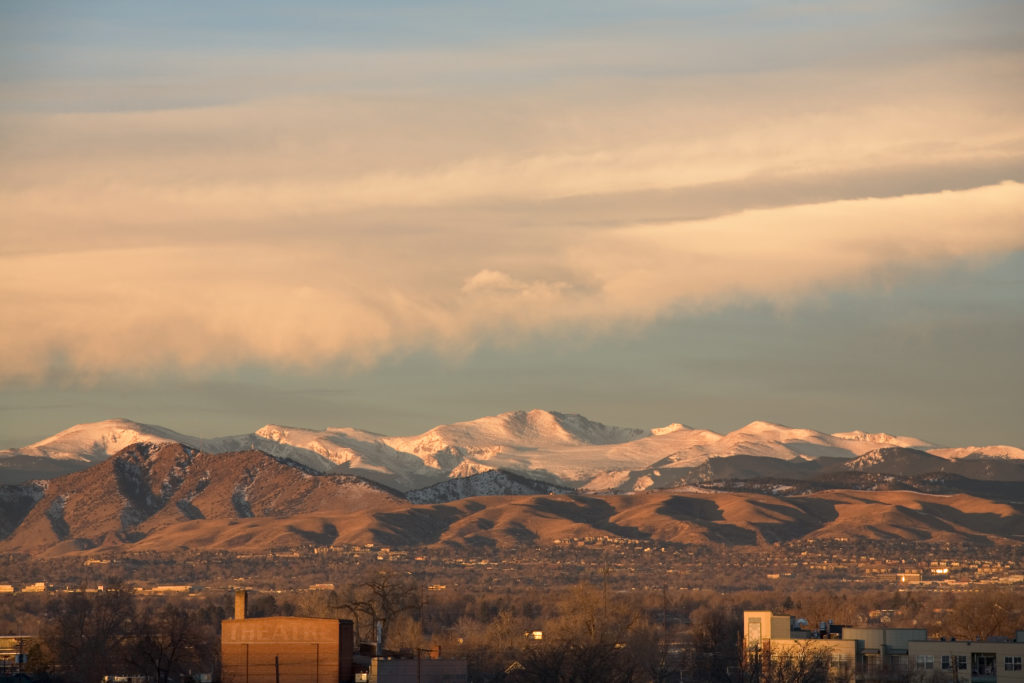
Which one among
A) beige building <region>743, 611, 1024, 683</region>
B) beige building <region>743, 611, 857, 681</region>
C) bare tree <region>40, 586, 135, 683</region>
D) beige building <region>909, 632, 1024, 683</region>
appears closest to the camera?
beige building <region>909, 632, 1024, 683</region>

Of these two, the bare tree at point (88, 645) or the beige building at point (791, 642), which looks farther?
the beige building at point (791, 642)

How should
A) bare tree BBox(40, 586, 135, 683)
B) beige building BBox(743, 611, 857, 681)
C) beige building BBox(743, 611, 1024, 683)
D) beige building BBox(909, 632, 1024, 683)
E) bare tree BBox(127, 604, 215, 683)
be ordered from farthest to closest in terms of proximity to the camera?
1. beige building BBox(743, 611, 857, 681)
2. bare tree BBox(40, 586, 135, 683)
3. beige building BBox(743, 611, 1024, 683)
4. beige building BBox(909, 632, 1024, 683)
5. bare tree BBox(127, 604, 215, 683)

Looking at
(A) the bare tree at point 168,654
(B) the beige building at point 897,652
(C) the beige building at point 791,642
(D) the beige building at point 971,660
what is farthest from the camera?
(C) the beige building at point 791,642

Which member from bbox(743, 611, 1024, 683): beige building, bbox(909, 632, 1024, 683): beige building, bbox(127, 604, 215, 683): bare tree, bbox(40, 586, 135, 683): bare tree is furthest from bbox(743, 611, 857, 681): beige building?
bbox(40, 586, 135, 683): bare tree

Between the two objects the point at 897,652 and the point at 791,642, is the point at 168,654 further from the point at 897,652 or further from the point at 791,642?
the point at 897,652

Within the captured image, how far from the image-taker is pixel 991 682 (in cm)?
15850

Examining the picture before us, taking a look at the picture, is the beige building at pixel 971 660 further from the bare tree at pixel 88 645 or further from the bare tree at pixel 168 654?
the bare tree at pixel 88 645

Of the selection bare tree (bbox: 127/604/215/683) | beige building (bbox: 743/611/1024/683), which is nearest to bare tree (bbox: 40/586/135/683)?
bare tree (bbox: 127/604/215/683)

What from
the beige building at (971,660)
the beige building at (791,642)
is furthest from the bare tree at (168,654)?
the beige building at (971,660)

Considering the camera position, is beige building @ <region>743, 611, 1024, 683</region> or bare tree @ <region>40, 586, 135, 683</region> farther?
bare tree @ <region>40, 586, 135, 683</region>

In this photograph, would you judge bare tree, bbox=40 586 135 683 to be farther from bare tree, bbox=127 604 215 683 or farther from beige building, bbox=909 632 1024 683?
beige building, bbox=909 632 1024 683

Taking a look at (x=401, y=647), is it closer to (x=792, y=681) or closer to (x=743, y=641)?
(x=743, y=641)

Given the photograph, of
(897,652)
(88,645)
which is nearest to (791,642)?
(897,652)

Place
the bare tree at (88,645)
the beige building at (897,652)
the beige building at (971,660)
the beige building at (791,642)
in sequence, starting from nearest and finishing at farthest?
the beige building at (971,660) → the beige building at (897,652) → the bare tree at (88,645) → the beige building at (791,642)
